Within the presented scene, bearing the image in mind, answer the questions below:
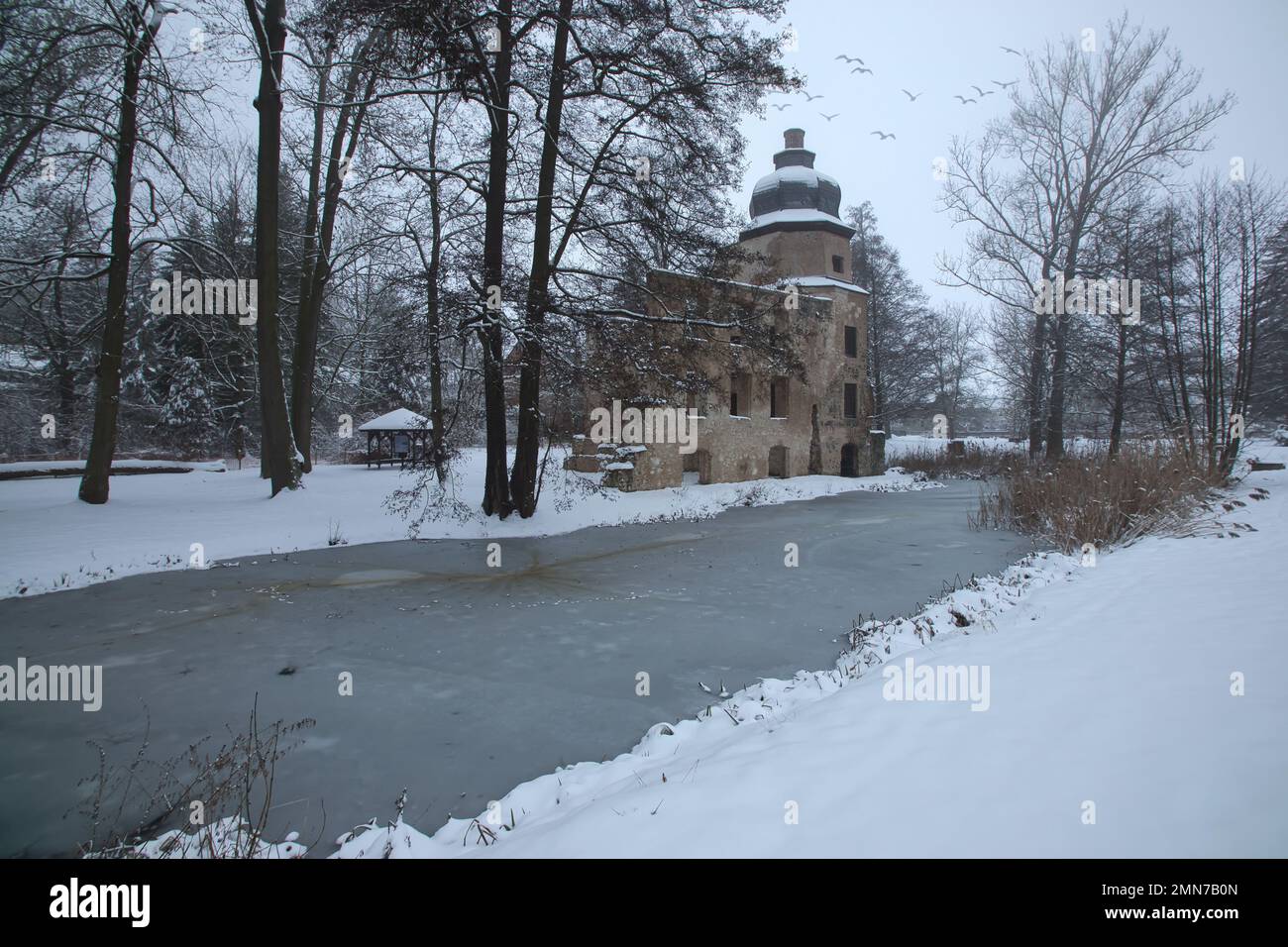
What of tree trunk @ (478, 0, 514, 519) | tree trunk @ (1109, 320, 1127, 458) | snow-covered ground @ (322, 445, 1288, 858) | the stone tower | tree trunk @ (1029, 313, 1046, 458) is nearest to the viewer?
snow-covered ground @ (322, 445, 1288, 858)

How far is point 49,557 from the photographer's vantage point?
8805 mm

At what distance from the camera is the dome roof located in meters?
27.8

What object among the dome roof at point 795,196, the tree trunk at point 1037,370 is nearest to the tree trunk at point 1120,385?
the tree trunk at point 1037,370

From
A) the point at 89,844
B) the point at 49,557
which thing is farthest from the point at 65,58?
the point at 89,844

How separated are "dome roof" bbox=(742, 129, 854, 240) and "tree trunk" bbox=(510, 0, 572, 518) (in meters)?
16.7

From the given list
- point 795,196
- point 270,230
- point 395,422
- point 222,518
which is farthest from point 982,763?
point 795,196

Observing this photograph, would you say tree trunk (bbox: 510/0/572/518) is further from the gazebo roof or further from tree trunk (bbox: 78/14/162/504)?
the gazebo roof

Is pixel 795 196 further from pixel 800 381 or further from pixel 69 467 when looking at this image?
pixel 69 467

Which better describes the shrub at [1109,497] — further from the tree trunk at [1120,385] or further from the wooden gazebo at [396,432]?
the wooden gazebo at [396,432]

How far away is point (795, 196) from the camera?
28.1 metres

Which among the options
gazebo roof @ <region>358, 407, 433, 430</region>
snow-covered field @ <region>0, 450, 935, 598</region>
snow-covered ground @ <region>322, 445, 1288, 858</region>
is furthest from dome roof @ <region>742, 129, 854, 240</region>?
snow-covered ground @ <region>322, 445, 1288, 858</region>

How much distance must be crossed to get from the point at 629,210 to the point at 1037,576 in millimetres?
10130

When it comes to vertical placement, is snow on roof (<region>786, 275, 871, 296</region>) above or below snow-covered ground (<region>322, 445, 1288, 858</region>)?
above
